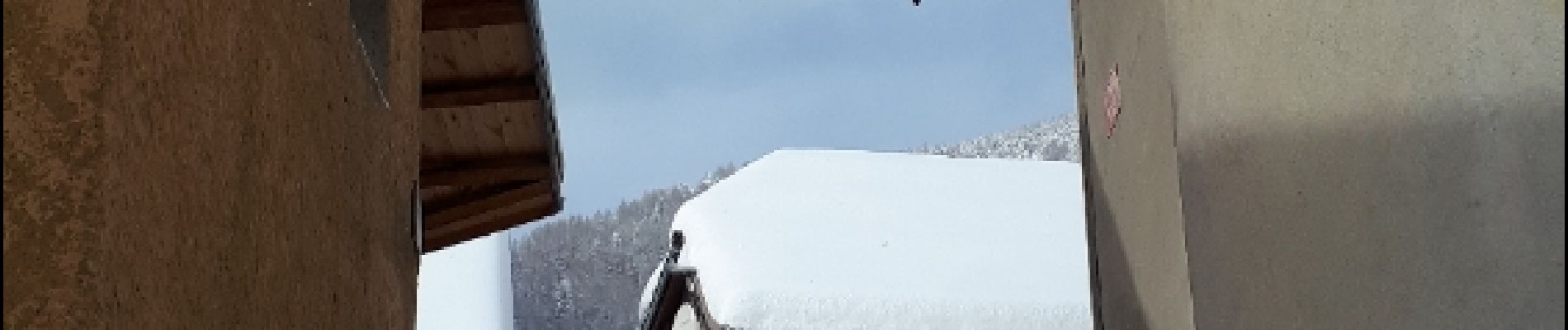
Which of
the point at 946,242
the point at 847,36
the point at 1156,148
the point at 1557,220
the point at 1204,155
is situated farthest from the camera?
the point at 847,36

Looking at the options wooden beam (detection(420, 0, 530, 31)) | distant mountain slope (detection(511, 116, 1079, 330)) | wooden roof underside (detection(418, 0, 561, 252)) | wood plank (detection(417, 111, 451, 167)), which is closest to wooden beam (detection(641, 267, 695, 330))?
wooden roof underside (detection(418, 0, 561, 252))

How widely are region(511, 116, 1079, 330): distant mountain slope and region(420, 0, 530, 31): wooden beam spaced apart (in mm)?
26946

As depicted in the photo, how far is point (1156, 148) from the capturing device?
2.92m

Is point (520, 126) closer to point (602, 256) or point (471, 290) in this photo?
point (471, 290)

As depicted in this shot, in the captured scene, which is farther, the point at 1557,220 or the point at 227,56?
the point at 1557,220

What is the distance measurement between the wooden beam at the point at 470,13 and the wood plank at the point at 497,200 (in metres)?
1.16

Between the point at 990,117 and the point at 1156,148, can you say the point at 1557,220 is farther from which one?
the point at 990,117

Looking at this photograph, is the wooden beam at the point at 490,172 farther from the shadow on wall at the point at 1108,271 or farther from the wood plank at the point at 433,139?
the shadow on wall at the point at 1108,271

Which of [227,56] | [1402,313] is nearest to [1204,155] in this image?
[1402,313]

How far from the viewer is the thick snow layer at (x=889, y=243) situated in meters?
14.6

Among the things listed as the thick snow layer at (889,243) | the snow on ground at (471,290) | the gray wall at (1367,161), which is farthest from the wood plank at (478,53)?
the snow on ground at (471,290)

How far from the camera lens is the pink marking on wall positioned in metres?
3.26

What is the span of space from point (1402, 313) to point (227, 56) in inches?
57.9

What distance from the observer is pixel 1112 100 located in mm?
3344
